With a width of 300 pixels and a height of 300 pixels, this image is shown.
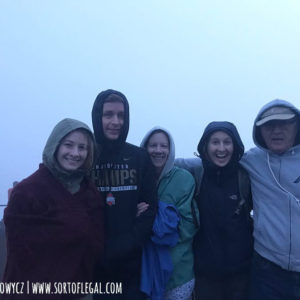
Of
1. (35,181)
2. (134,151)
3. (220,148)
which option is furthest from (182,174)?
(35,181)

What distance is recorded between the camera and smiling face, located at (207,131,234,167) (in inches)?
122

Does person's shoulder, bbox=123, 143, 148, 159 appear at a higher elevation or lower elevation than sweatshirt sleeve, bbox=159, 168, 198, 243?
higher

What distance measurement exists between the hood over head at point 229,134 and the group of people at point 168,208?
1cm

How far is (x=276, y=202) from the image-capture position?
285 cm

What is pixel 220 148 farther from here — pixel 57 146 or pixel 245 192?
pixel 57 146

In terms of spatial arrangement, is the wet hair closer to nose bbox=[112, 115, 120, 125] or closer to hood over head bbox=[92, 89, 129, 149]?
hood over head bbox=[92, 89, 129, 149]

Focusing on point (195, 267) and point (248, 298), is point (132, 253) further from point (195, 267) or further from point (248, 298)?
point (248, 298)

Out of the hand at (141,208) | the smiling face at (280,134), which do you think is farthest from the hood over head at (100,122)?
the smiling face at (280,134)

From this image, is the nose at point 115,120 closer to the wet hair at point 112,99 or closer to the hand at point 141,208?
the wet hair at point 112,99

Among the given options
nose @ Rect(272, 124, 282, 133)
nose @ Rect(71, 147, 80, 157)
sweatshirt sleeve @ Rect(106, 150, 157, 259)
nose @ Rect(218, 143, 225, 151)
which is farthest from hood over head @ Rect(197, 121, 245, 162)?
nose @ Rect(71, 147, 80, 157)

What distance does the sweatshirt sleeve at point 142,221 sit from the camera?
8.67ft

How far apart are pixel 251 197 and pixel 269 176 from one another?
295mm

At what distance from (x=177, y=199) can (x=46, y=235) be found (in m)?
1.30

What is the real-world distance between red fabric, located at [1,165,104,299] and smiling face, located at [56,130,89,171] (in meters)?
0.17
